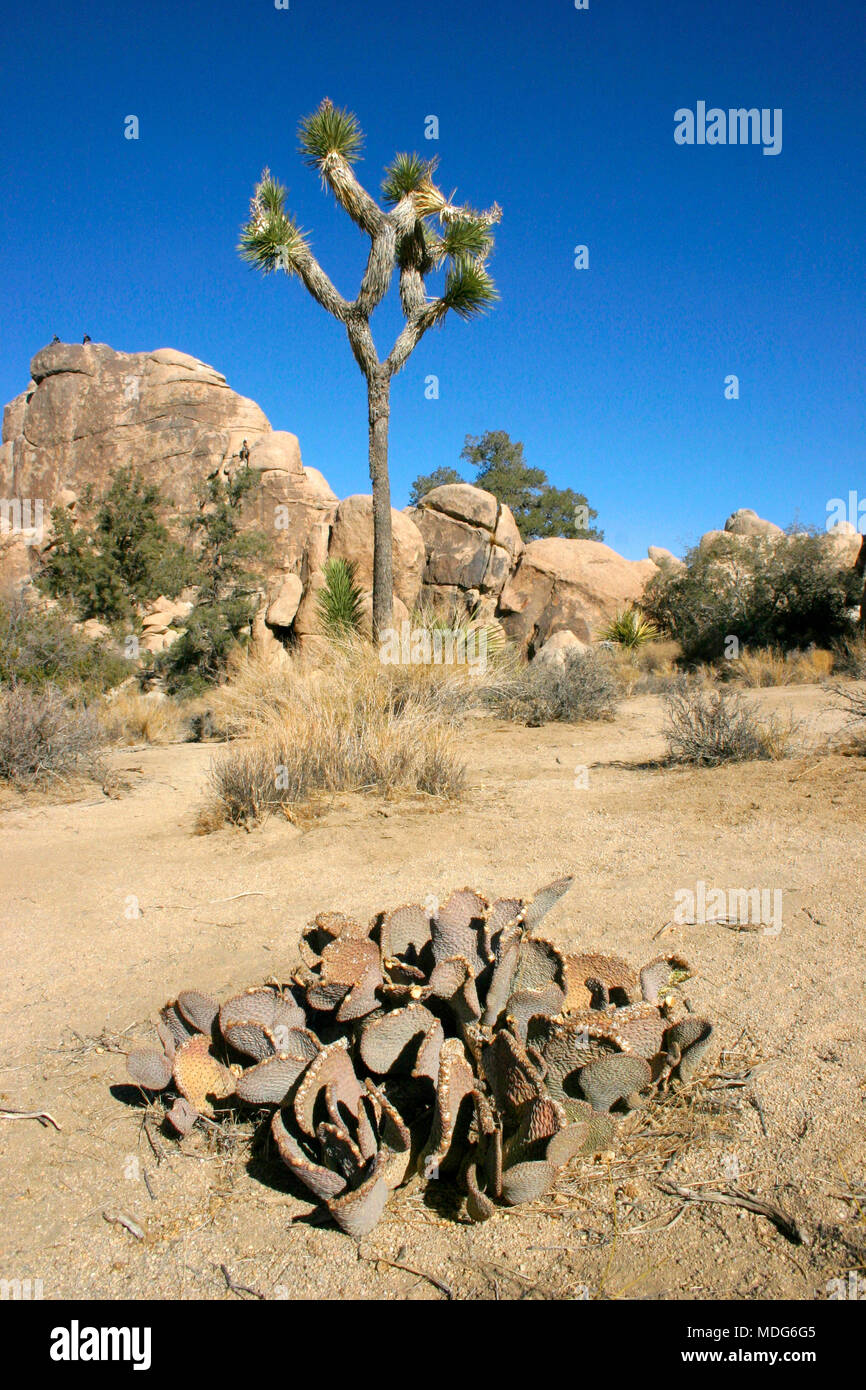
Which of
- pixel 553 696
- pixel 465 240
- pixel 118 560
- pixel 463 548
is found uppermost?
pixel 465 240

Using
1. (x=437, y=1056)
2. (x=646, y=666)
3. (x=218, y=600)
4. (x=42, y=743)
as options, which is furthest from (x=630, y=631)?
(x=437, y=1056)

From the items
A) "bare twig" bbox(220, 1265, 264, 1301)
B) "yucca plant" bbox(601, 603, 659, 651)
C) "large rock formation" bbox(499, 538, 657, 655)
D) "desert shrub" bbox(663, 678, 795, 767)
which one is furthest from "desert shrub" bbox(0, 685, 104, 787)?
"yucca plant" bbox(601, 603, 659, 651)

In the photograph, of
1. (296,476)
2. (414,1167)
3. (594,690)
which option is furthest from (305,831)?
(296,476)

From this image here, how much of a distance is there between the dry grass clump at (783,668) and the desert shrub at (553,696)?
3.58 meters

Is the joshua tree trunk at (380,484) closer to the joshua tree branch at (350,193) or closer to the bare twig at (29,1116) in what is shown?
the joshua tree branch at (350,193)

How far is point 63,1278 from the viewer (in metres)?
1.67

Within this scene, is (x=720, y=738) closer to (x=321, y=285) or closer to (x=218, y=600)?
(x=321, y=285)

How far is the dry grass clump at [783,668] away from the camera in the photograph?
12742 mm

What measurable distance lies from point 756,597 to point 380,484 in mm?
8166

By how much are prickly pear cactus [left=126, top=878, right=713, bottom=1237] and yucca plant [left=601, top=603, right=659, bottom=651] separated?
15.0 m

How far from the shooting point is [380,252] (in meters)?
13.0

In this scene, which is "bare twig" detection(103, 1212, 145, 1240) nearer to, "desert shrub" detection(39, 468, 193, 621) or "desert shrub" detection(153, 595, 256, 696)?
"desert shrub" detection(153, 595, 256, 696)

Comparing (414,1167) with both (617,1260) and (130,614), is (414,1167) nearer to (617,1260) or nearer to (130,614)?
(617,1260)

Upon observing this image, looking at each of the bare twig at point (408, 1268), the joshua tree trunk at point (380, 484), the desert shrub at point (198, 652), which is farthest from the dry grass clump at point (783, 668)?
the bare twig at point (408, 1268)
